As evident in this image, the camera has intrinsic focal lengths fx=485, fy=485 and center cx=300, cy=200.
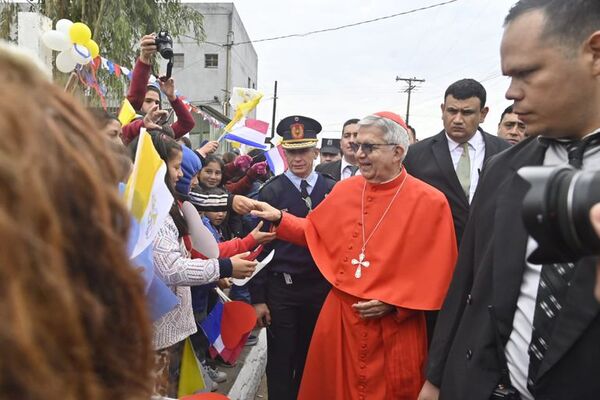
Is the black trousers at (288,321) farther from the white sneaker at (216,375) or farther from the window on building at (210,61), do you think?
the window on building at (210,61)

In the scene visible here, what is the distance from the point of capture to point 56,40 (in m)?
3.13

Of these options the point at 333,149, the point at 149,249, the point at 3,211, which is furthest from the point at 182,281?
the point at 333,149

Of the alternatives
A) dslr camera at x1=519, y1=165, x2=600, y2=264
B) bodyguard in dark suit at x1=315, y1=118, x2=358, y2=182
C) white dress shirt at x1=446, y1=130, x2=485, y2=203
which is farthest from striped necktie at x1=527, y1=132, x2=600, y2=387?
bodyguard in dark suit at x1=315, y1=118, x2=358, y2=182

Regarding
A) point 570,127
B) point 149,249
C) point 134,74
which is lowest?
point 149,249

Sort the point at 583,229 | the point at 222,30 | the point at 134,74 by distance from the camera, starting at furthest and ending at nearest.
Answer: the point at 222,30, the point at 134,74, the point at 583,229

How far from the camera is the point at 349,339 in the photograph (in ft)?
9.13

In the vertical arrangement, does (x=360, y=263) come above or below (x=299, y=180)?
below

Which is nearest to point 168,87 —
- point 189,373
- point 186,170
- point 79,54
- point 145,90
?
point 145,90

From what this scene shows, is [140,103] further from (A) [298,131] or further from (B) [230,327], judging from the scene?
(B) [230,327]

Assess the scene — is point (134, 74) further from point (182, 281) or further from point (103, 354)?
point (103, 354)

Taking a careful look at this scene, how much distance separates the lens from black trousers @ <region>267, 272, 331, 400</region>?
138 inches

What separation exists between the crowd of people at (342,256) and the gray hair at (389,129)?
0.04 feet

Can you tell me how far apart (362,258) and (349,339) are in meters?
Result: 0.47

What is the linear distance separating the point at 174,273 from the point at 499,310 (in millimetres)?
1397
